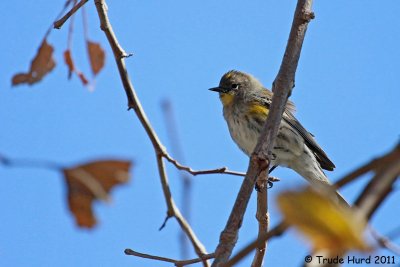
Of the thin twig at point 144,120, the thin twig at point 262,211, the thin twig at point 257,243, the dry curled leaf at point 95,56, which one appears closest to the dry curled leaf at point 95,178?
the thin twig at point 257,243

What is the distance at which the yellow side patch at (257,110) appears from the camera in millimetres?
8336

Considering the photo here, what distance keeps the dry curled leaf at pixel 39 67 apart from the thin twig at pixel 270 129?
4.16 ft

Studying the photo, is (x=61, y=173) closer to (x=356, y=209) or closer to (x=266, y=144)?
(x=356, y=209)

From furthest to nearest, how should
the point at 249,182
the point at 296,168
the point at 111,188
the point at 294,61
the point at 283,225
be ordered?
the point at 296,168 < the point at 294,61 < the point at 249,182 < the point at 111,188 < the point at 283,225

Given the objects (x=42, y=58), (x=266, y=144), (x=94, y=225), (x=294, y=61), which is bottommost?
(x=94, y=225)

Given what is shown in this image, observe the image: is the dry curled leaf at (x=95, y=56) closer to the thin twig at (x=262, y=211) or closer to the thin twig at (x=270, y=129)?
the thin twig at (x=270, y=129)

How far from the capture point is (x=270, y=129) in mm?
2986

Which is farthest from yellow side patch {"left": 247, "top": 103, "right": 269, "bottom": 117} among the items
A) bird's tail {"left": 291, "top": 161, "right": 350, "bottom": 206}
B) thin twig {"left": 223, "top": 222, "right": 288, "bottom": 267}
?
thin twig {"left": 223, "top": 222, "right": 288, "bottom": 267}

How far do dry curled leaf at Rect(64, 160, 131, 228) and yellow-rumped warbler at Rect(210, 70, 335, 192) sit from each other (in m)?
6.45

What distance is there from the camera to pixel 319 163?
8625 millimetres

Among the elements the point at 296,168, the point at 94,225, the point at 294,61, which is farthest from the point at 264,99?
the point at 94,225

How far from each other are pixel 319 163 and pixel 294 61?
18.3 feet

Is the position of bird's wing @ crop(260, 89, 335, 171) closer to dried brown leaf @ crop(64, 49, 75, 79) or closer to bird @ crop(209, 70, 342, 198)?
bird @ crop(209, 70, 342, 198)

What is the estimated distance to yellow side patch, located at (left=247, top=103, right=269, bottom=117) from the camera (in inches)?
328
